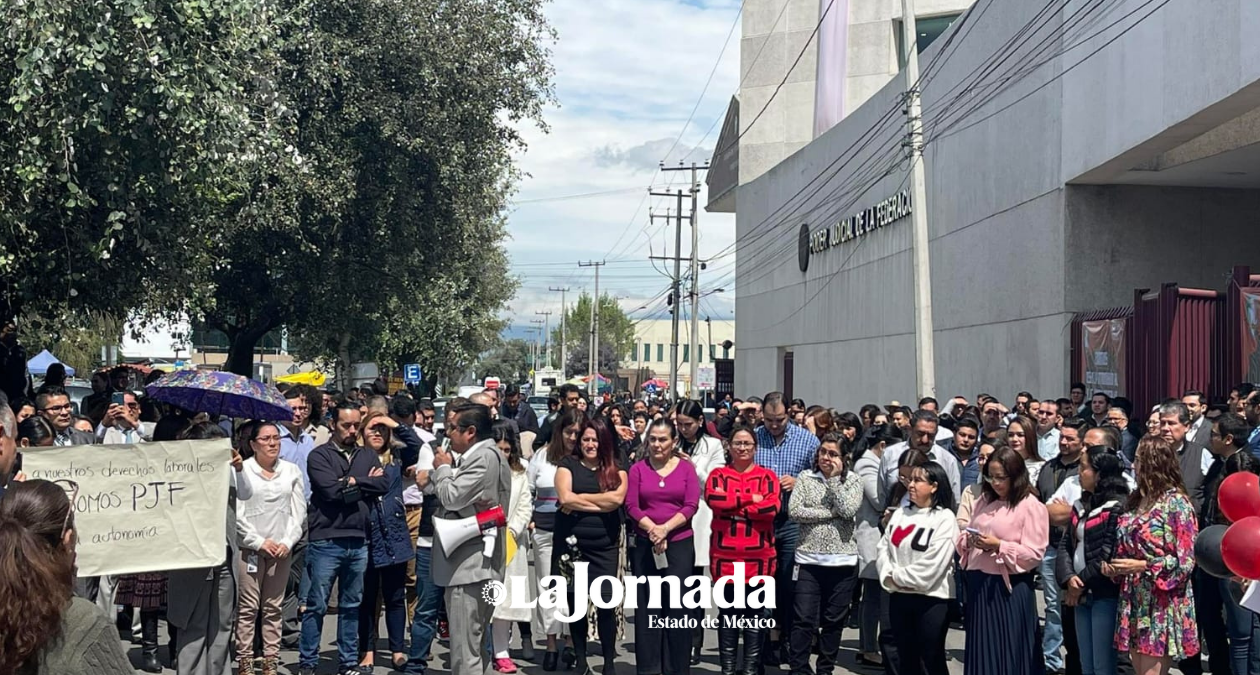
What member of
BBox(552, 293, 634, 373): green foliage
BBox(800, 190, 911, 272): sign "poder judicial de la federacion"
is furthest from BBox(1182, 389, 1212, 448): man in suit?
BBox(552, 293, 634, 373): green foliage

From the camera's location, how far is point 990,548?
26.3 ft

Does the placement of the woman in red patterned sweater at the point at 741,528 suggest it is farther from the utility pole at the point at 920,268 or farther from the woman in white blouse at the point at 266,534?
the utility pole at the point at 920,268

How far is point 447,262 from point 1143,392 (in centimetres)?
1276

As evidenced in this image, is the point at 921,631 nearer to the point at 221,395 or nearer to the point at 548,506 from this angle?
the point at 548,506

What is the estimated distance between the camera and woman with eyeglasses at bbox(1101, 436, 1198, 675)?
7.54 metres

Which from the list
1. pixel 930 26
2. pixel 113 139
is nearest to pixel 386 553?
pixel 113 139

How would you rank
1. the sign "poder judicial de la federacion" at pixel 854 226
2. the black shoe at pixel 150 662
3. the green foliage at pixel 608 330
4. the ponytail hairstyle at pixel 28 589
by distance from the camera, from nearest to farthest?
the ponytail hairstyle at pixel 28 589, the black shoe at pixel 150 662, the sign "poder judicial de la federacion" at pixel 854 226, the green foliage at pixel 608 330

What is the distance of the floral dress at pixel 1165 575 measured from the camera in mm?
7531

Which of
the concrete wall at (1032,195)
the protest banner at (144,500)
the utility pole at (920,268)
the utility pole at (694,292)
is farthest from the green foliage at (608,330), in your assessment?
the protest banner at (144,500)

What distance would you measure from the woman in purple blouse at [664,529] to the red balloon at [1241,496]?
424 centimetres

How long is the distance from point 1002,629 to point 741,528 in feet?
6.92

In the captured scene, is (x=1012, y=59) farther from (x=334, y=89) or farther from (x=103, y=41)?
(x=103, y=41)

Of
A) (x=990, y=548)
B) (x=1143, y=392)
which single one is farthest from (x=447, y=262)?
(x=990, y=548)

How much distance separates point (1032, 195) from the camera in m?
22.4
